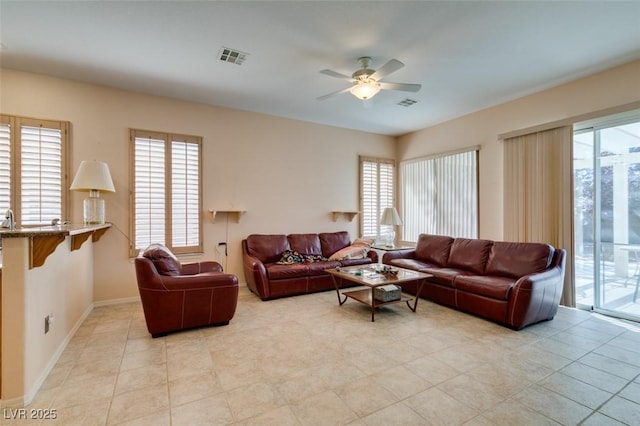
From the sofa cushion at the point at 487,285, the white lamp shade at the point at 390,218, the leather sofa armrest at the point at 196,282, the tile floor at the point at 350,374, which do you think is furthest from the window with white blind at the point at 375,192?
the leather sofa armrest at the point at 196,282

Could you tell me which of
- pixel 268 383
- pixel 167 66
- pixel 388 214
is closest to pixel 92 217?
pixel 167 66

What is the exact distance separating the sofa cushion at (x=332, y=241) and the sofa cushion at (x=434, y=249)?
4.50 ft

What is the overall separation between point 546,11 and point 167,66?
154 inches

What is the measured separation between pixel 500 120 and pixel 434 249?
2.35m

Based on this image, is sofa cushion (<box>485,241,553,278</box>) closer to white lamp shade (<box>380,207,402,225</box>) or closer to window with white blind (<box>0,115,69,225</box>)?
white lamp shade (<box>380,207,402,225</box>)

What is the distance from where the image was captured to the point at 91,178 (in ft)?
11.1

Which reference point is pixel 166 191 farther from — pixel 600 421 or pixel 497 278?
pixel 600 421

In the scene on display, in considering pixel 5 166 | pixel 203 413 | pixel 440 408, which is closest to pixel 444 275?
pixel 440 408

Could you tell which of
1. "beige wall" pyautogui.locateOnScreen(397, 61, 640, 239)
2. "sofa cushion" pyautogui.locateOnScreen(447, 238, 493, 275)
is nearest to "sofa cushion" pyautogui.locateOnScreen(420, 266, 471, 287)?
"sofa cushion" pyautogui.locateOnScreen(447, 238, 493, 275)

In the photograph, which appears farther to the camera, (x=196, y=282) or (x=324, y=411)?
(x=196, y=282)

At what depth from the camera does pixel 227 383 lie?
7.25 feet

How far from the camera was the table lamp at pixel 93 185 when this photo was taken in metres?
3.35

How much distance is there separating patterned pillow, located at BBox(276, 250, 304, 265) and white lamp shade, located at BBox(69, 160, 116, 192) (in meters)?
2.56

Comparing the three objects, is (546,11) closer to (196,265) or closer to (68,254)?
(196,265)
